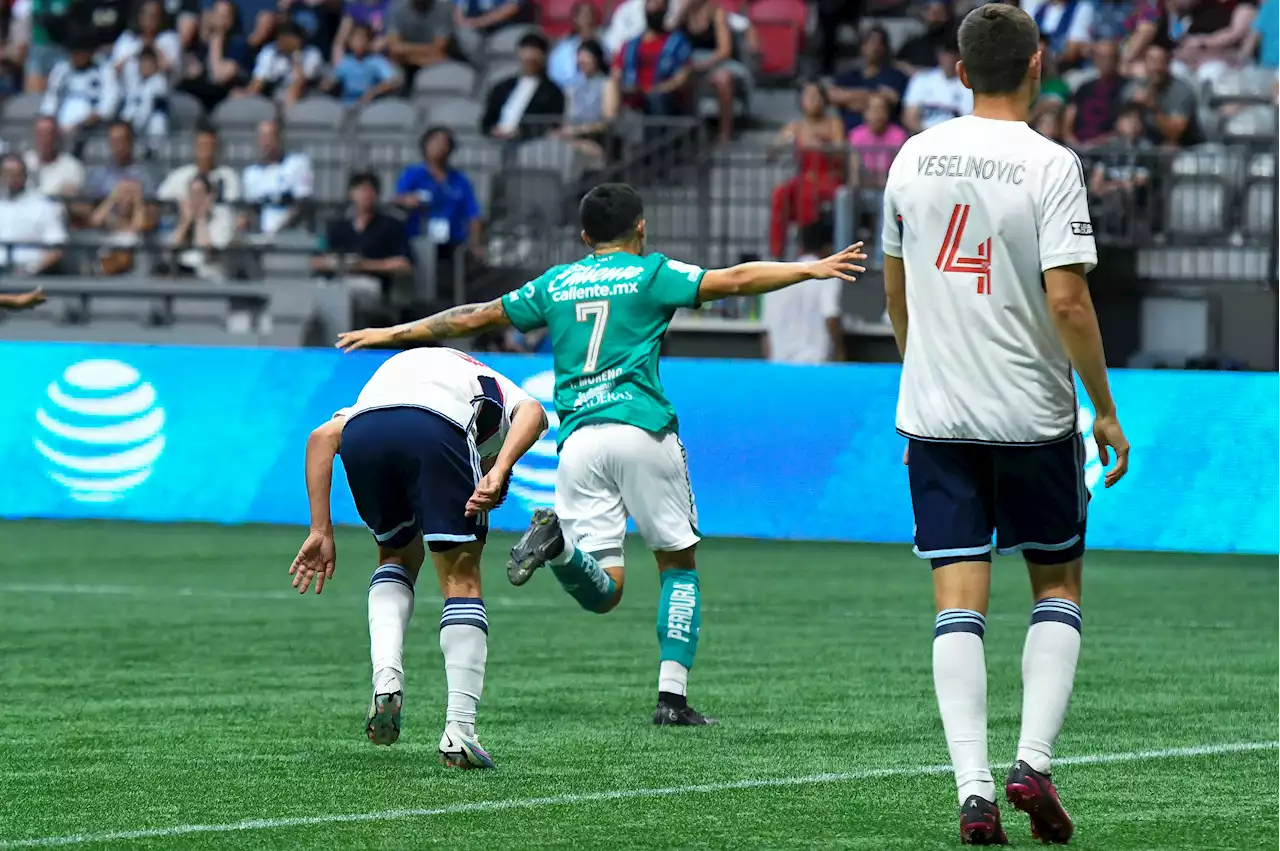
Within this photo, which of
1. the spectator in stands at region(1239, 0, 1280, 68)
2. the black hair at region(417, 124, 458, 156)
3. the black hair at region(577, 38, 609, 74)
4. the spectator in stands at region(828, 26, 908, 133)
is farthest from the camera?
the black hair at region(577, 38, 609, 74)

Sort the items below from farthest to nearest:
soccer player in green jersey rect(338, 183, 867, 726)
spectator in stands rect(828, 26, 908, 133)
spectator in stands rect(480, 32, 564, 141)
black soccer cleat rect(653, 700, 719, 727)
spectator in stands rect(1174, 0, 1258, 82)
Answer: spectator in stands rect(480, 32, 564, 141) → spectator in stands rect(828, 26, 908, 133) → spectator in stands rect(1174, 0, 1258, 82) → black soccer cleat rect(653, 700, 719, 727) → soccer player in green jersey rect(338, 183, 867, 726)

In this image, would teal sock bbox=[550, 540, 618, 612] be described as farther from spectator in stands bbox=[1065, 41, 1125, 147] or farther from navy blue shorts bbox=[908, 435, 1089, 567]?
spectator in stands bbox=[1065, 41, 1125, 147]

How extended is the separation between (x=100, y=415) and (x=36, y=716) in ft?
30.9

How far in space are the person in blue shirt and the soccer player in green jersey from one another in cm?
1256

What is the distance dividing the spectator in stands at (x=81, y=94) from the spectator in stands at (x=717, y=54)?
650cm

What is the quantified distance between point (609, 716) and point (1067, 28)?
1352 centimetres

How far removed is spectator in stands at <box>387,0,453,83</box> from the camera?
78.6 ft

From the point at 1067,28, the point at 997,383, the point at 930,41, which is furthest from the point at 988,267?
the point at 930,41

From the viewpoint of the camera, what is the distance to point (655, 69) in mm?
21875

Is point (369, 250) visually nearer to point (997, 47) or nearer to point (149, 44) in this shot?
point (149, 44)

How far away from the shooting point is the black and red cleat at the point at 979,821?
592 centimetres

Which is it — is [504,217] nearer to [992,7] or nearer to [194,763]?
[194,763]

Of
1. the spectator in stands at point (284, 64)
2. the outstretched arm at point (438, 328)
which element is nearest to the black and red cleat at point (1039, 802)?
the outstretched arm at point (438, 328)

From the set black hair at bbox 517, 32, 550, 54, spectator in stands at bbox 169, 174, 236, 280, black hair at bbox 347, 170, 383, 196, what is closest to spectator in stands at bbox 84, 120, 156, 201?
spectator in stands at bbox 169, 174, 236, 280
